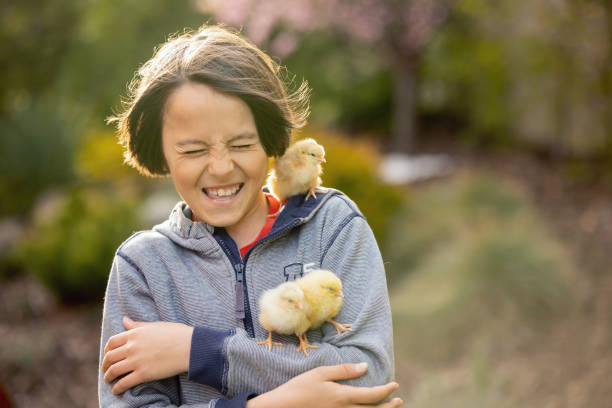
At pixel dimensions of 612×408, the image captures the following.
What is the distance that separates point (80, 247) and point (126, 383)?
4379 millimetres

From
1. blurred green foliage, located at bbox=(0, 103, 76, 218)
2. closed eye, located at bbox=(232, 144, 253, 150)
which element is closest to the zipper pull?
closed eye, located at bbox=(232, 144, 253, 150)

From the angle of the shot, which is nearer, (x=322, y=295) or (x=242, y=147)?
(x=322, y=295)

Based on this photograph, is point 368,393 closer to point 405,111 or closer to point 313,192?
point 313,192

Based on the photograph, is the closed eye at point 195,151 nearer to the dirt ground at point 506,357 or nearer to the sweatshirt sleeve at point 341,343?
the sweatshirt sleeve at point 341,343

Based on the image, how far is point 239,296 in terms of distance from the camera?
5.81 ft

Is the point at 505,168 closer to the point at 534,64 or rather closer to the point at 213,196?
the point at 534,64

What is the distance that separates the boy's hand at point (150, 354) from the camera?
5.35ft

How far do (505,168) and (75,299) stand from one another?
7074mm

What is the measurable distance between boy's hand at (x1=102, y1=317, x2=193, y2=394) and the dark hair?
0.53 m

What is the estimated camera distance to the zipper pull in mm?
1760

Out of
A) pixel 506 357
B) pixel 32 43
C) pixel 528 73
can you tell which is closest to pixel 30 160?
pixel 32 43

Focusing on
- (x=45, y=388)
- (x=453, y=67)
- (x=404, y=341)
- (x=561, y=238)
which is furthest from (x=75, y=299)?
(x=453, y=67)

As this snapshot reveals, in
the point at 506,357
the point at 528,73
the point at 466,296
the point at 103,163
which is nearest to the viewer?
the point at 506,357

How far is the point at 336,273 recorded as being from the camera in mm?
1783
